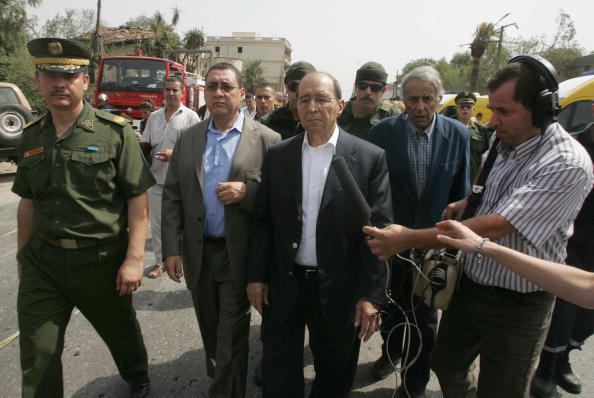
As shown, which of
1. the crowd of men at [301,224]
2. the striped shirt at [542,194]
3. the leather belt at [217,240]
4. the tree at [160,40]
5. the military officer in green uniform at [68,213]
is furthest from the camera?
the tree at [160,40]

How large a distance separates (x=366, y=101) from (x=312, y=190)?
1736 mm

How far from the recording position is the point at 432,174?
8.55 ft

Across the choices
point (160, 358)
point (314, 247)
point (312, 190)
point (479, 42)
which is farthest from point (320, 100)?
point (479, 42)

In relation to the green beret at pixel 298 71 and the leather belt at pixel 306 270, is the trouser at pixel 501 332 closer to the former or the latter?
the leather belt at pixel 306 270

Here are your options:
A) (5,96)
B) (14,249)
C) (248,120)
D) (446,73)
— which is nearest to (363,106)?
(248,120)

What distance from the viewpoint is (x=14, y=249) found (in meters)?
5.00

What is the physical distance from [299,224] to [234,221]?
513 mm

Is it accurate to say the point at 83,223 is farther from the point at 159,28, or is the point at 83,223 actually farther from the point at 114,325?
the point at 159,28

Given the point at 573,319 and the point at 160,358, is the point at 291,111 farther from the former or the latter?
the point at 573,319

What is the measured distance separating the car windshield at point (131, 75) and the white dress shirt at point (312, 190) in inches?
443

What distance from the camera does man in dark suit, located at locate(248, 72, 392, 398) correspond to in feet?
6.78

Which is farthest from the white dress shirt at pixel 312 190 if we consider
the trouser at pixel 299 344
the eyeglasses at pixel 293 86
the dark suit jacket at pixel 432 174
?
the eyeglasses at pixel 293 86

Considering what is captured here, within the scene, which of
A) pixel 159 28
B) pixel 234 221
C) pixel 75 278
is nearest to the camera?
pixel 75 278

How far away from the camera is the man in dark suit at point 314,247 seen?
2066 mm
